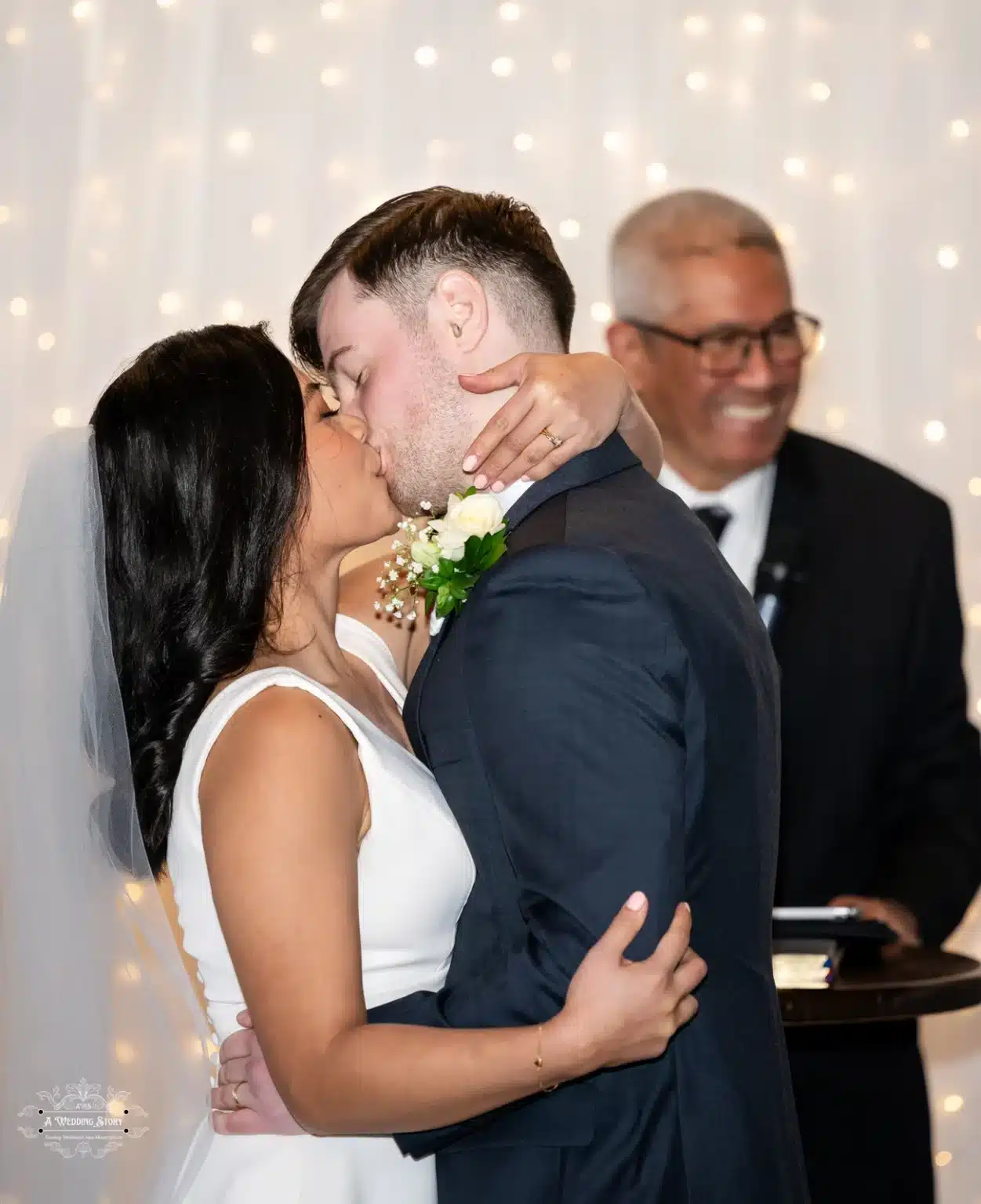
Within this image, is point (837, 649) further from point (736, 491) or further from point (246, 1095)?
point (246, 1095)

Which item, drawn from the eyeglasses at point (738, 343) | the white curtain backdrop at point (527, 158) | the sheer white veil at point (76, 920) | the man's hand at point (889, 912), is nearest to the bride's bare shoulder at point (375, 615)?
the sheer white veil at point (76, 920)

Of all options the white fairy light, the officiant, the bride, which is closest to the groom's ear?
the bride

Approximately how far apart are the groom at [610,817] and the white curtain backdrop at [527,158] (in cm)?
232

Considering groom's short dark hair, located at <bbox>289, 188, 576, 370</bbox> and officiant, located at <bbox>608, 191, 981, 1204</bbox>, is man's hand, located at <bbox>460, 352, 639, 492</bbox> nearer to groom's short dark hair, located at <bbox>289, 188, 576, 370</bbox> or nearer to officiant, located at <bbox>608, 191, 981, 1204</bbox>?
groom's short dark hair, located at <bbox>289, 188, 576, 370</bbox>

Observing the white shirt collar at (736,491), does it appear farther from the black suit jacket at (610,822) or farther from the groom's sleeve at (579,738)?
the groom's sleeve at (579,738)

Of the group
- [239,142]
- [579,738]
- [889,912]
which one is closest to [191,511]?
[579,738]

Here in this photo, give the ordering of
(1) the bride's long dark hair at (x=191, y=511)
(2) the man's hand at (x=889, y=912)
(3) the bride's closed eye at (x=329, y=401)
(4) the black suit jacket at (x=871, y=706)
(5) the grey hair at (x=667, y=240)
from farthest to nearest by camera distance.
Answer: (5) the grey hair at (x=667, y=240)
(4) the black suit jacket at (x=871, y=706)
(2) the man's hand at (x=889, y=912)
(3) the bride's closed eye at (x=329, y=401)
(1) the bride's long dark hair at (x=191, y=511)

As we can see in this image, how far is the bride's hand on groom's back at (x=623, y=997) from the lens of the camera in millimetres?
1509

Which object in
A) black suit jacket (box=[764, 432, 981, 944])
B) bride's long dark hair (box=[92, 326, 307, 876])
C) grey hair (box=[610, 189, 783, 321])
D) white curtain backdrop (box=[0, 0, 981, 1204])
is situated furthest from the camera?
white curtain backdrop (box=[0, 0, 981, 1204])

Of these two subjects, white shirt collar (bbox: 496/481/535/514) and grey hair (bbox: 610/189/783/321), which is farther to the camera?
grey hair (bbox: 610/189/783/321)

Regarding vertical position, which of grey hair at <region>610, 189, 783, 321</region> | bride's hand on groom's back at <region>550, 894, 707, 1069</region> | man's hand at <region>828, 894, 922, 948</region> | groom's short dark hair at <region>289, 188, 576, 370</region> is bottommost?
man's hand at <region>828, 894, 922, 948</region>

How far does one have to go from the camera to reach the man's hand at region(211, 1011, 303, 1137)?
177 centimetres

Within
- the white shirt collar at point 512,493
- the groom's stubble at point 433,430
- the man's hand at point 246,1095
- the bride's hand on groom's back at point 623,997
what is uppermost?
the groom's stubble at point 433,430

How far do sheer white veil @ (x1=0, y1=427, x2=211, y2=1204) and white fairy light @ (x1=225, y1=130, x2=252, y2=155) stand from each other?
2.19 m
